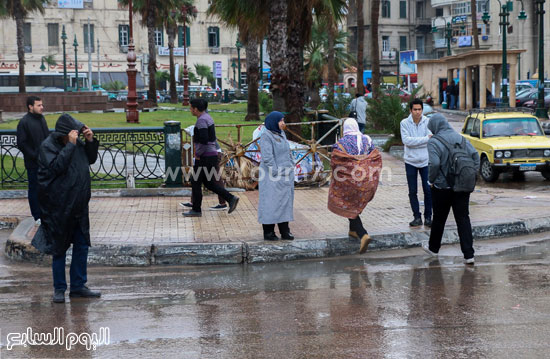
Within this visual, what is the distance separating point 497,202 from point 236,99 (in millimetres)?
55571

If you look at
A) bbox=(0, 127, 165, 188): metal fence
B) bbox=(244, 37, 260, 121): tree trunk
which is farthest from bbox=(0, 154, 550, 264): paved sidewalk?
bbox=(244, 37, 260, 121): tree trunk

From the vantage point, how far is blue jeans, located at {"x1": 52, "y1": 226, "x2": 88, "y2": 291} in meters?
7.51

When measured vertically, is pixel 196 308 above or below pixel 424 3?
below

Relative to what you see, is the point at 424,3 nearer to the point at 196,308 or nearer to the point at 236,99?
the point at 236,99

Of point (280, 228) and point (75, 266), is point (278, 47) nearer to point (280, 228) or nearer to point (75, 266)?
point (280, 228)

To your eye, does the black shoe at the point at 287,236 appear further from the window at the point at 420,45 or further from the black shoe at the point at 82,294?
the window at the point at 420,45

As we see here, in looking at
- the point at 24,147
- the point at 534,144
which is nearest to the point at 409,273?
the point at 24,147

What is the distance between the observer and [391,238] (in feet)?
32.9

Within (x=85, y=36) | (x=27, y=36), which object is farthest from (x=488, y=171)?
(x=27, y=36)

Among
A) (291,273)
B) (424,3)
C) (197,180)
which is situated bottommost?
(291,273)

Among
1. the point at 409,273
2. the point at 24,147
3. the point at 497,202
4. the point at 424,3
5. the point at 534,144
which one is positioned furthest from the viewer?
the point at 424,3

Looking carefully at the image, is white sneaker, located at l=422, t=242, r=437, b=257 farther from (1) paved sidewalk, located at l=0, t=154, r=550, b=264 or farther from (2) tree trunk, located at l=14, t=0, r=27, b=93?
(2) tree trunk, located at l=14, t=0, r=27, b=93

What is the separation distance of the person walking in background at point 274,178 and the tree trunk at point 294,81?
31.2ft

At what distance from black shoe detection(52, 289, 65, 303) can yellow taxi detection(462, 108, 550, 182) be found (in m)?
11.8
